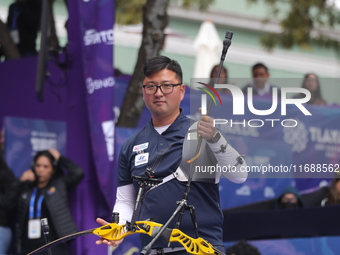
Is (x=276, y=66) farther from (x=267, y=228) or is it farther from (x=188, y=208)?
(x=188, y=208)

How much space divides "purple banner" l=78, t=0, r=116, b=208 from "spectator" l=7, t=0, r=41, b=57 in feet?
8.83

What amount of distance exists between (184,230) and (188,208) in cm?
27

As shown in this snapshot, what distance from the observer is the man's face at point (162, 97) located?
17.7 ft

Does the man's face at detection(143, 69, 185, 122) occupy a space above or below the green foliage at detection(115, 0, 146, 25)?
below

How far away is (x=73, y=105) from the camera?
Result: 30.8 feet

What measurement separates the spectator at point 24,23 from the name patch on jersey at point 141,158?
21.3 feet

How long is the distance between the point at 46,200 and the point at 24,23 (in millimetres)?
3484

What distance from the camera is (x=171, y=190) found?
5281mm

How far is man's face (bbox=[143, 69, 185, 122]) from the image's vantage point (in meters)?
5.41

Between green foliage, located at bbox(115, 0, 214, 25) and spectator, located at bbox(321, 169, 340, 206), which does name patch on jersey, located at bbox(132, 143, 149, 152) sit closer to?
spectator, located at bbox(321, 169, 340, 206)

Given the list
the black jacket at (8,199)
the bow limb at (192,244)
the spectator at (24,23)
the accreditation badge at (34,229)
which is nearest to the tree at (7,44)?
the spectator at (24,23)

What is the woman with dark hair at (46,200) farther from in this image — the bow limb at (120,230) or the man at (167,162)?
the bow limb at (120,230)

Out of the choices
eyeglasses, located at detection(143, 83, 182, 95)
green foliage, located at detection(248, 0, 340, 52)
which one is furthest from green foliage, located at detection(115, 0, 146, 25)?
eyeglasses, located at detection(143, 83, 182, 95)

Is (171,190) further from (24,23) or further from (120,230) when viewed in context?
(24,23)
